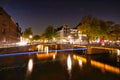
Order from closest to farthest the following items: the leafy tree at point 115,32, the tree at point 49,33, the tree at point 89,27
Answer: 1. the tree at point 89,27
2. the leafy tree at point 115,32
3. the tree at point 49,33

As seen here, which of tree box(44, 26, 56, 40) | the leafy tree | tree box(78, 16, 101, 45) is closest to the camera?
tree box(78, 16, 101, 45)

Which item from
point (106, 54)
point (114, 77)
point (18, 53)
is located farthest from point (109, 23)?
point (114, 77)

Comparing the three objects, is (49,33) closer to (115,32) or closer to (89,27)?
(115,32)

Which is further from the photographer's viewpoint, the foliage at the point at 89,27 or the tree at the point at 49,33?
the tree at the point at 49,33

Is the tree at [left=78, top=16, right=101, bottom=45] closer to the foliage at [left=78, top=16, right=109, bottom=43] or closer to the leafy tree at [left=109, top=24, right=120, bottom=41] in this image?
the foliage at [left=78, top=16, right=109, bottom=43]

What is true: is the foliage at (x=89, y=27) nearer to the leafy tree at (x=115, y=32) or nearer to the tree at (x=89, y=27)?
the tree at (x=89, y=27)

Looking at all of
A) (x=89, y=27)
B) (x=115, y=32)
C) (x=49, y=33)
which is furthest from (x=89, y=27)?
(x=49, y=33)

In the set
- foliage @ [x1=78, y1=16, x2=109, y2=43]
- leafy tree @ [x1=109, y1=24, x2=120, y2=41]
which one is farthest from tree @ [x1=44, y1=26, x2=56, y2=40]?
foliage @ [x1=78, y1=16, x2=109, y2=43]

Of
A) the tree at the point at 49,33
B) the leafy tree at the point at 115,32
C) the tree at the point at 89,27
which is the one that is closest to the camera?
the tree at the point at 89,27

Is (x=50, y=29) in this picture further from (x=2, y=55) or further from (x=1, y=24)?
(x=2, y=55)

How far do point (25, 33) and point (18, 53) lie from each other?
178ft

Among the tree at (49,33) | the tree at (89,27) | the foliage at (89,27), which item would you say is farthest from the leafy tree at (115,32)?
the tree at (49,33)

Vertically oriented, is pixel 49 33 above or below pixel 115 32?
above

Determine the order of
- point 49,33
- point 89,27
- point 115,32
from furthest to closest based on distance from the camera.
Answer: point 49,33 < point 115,32 < point 89,27
